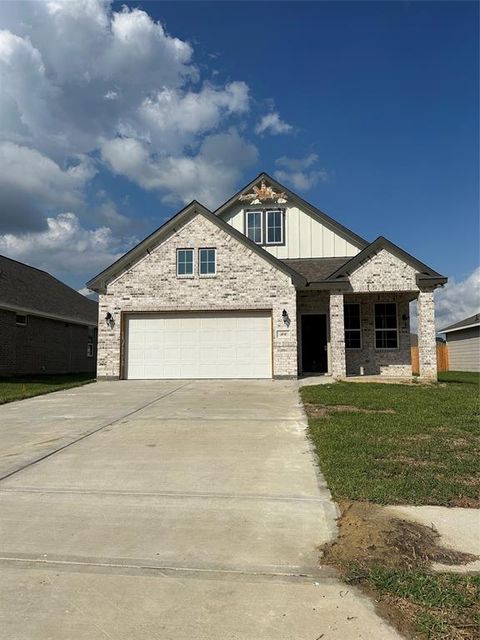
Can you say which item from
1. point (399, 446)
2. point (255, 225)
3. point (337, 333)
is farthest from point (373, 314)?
point (399, 446)

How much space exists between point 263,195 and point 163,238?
5.10 meters

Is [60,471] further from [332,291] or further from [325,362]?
[325,362]

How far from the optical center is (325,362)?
20.2 m

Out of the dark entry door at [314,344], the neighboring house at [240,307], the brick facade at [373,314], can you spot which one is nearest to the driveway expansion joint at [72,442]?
the neighboring house at [240,307]

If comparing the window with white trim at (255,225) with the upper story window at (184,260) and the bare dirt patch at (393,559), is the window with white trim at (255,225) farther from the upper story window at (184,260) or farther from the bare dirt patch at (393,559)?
the bare dirt patch at (393,559)

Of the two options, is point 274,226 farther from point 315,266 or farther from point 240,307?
point 240,307

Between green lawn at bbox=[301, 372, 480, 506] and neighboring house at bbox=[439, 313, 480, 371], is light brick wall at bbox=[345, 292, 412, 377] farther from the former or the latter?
neighboring house at bbox=[439, 313, 480, 371]

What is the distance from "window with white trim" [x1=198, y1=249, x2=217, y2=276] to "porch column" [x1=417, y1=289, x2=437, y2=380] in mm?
7310

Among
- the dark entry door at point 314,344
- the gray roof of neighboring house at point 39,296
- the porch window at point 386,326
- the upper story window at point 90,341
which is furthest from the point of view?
the upper story window at point 90,341

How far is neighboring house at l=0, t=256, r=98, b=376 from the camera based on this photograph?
2094 centimetres

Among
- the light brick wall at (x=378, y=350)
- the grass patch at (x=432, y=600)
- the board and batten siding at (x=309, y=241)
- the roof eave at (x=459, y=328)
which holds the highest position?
the board and batten siding at (x=309, y=241)

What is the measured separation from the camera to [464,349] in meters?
31.5

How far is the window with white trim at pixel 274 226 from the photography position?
2141cm

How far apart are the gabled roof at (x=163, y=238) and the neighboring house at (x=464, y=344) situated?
1638cm
